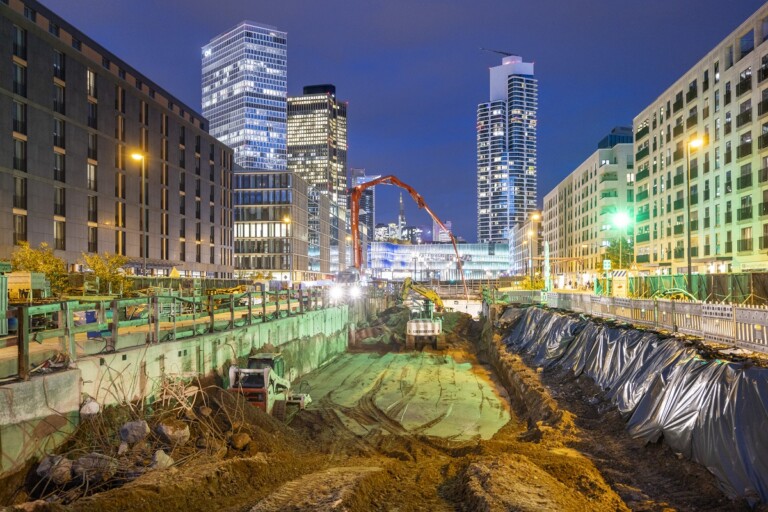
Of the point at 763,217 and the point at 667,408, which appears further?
the point at 763,217

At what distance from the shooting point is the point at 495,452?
1032 centimetres

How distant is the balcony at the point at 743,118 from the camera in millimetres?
43781

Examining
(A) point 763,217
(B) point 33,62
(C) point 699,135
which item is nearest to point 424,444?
(A) point 763,217

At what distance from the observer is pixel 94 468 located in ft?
27.4

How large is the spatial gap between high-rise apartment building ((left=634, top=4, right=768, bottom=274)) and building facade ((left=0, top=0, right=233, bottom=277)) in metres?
43.5

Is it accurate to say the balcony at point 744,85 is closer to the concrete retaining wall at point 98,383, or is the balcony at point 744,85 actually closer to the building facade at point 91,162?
the concrete retaining wall at point 98,383

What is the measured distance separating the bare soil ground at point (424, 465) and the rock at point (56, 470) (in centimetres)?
16

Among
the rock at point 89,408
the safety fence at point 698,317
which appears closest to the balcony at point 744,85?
the safety fence at point 698,317

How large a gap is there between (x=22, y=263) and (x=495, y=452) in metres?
32.7

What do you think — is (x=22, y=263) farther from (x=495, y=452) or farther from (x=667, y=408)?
(x=667, y=408)

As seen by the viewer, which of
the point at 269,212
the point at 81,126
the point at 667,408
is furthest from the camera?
the point at 269,212

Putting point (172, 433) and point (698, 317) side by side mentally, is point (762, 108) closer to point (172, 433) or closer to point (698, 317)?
point (698, 317)

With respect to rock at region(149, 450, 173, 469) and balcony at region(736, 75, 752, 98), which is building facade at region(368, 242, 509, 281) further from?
rock at region(149, 450, 173, 469)

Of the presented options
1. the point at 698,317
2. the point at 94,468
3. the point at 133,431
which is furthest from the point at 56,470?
the point at 698,317
